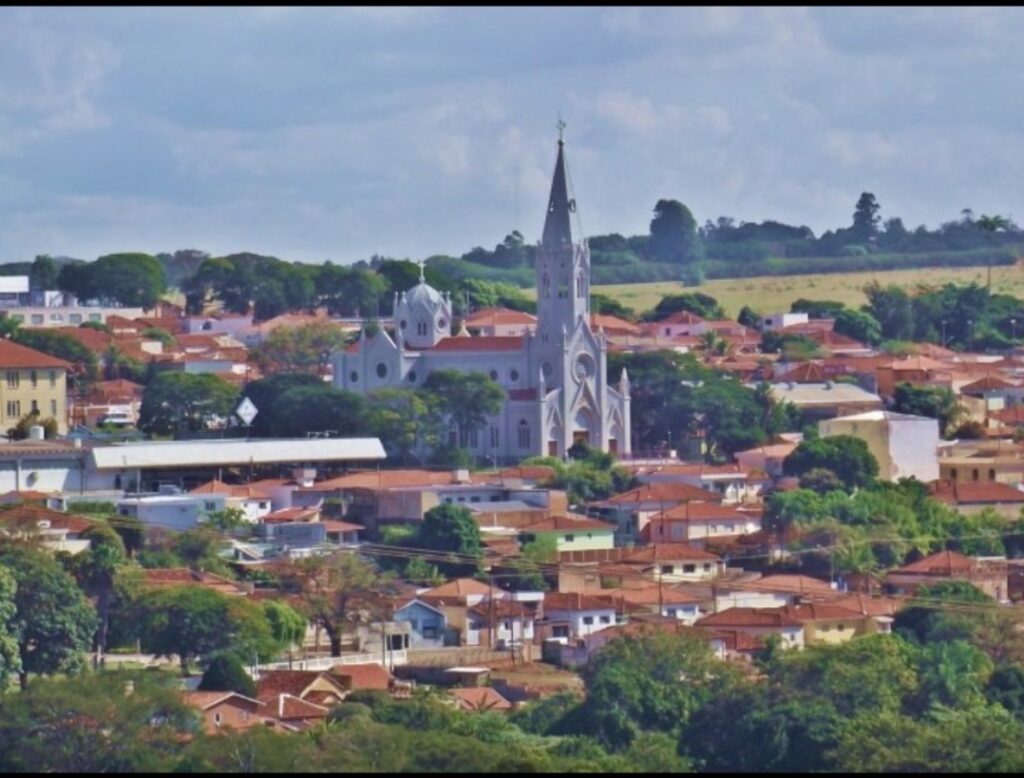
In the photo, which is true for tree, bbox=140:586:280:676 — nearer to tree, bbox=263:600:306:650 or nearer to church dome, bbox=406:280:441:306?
tree, bbox=263:600:306:650

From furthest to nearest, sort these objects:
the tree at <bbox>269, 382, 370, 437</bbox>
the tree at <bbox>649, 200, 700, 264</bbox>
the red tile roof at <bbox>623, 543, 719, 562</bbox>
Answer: the tree at <bbox>649, 200, 700, 264</bbox> → the tree at <bbox>269, 382, 370, 437</bbox> → the red tile roof at <bbox>623, 543, 719, 562</bbox>

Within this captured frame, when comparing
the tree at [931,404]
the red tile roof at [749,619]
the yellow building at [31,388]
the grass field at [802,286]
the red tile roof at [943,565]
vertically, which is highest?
the grass field at [802,286]

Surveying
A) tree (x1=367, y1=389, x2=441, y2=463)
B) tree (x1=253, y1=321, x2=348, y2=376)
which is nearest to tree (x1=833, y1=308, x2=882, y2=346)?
tree (x1=253, y1=321, x2=348, y2=376)

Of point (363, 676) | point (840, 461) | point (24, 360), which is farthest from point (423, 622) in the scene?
point (24, 360)

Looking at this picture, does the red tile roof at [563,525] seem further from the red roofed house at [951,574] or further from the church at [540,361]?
the church at [540,361]

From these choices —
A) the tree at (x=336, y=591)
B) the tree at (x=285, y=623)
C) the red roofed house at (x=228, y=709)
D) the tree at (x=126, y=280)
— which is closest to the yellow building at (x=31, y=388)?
A: the tree at (x=336, y=591)

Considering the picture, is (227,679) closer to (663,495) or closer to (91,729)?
(91,729)

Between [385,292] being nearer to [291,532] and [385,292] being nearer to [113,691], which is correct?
[291,532]
